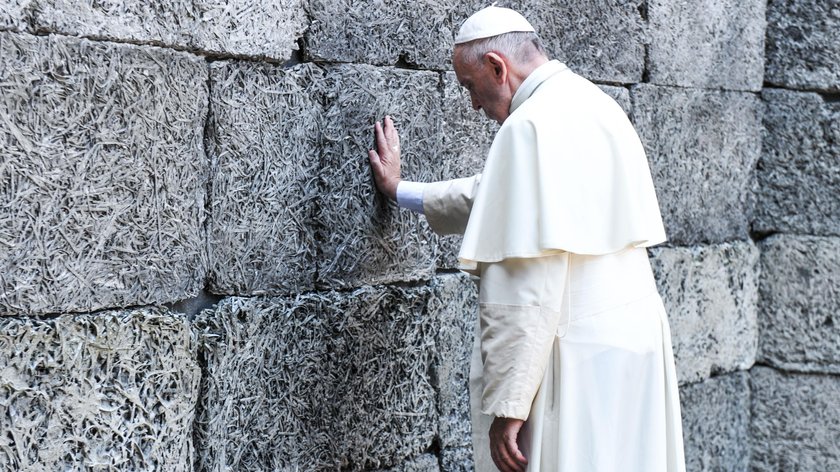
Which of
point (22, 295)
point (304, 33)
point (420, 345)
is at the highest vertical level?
point (304, 33)

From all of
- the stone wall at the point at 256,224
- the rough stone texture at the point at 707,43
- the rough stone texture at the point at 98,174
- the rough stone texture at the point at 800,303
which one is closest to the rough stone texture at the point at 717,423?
the stone wall at the point at 256,224

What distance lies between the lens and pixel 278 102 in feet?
10.3

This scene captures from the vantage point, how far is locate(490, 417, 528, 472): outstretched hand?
2.80 m

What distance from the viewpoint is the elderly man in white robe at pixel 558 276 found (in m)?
2.76

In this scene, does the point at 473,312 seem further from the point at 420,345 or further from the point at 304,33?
the point at 304,33

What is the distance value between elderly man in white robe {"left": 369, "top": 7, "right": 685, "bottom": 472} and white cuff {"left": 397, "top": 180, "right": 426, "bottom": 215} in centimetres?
40

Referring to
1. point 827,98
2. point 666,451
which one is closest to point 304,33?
point 666,451

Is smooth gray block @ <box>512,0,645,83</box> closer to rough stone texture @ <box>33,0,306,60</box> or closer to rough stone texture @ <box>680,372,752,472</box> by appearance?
rough stone texture @ <box>33,0,306,60</box>

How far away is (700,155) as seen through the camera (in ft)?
16.3

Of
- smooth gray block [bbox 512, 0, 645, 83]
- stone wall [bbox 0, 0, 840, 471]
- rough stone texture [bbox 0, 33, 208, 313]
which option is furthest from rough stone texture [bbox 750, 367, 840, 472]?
rough stone texture [bbox 0, 33, 208, 313]

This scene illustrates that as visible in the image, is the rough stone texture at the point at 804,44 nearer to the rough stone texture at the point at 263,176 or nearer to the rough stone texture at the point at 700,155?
the rough stone texture at the point at 700,155

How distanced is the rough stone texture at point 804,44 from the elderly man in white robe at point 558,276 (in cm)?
252

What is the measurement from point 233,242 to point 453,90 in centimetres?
101

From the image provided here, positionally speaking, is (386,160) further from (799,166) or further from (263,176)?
(799,166)
